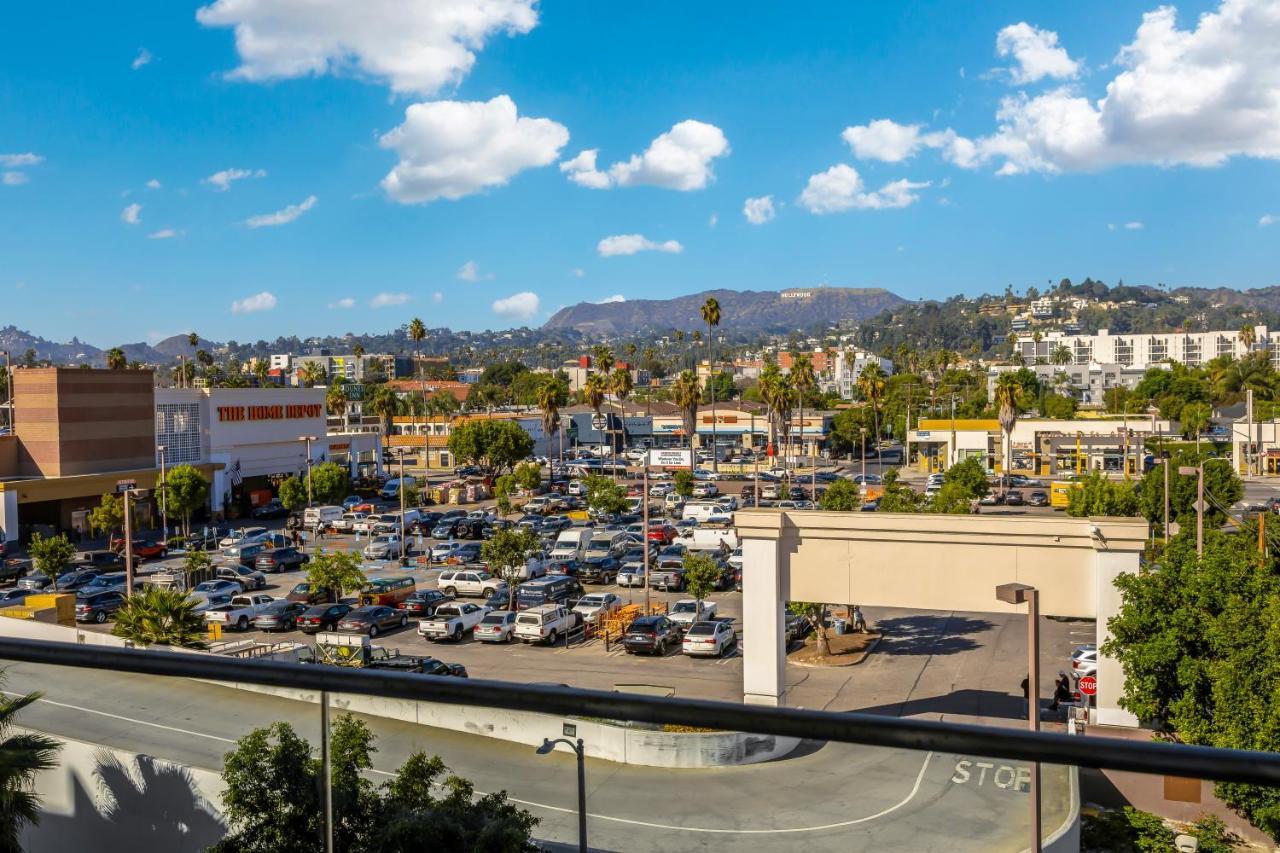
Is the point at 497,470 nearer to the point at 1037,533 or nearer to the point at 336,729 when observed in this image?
the point at 1037,533

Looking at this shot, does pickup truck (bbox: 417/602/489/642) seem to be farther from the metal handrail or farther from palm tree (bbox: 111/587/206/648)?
the metal handrail

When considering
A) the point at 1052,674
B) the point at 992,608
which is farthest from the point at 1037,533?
the point at 1052,674

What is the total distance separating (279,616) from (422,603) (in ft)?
12.9

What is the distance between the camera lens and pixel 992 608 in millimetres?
16984

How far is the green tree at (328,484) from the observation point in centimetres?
5219

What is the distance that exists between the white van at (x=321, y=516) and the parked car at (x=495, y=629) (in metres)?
22.9

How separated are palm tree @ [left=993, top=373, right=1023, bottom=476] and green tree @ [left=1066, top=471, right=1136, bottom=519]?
2122cm

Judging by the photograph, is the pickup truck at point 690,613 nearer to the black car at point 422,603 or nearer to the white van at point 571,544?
the black car at point 422,603

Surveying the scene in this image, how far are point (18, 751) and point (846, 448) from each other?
295 ft

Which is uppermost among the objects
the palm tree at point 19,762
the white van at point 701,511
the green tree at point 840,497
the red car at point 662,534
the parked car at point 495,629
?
the palm tree at point 19,762

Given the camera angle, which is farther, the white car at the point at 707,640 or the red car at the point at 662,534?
the red car at the point at 662,534

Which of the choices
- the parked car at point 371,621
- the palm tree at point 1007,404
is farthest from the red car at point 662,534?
the palm tree at point 1007,404

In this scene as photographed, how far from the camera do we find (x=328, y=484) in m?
52.3

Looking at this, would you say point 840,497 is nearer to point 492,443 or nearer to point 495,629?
point 495,629
